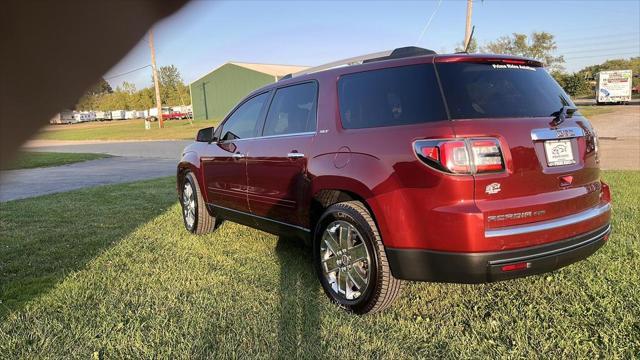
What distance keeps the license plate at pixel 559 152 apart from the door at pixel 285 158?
1.75 metres

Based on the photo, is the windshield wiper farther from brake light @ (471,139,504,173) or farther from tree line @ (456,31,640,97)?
tree line @ (456,31,640,97)

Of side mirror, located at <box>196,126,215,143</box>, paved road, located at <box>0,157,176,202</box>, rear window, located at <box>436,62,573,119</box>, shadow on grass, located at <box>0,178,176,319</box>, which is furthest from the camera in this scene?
paved road, located at <box>0,157,176,202</box>

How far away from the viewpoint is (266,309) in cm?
360

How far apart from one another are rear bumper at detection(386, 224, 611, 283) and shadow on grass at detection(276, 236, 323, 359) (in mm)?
688

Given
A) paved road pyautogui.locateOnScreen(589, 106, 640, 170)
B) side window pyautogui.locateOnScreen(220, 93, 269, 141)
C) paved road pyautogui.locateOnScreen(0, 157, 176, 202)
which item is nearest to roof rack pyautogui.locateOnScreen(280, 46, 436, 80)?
side window pyautogui.locateOnScreen(220, 93, 269, 141)

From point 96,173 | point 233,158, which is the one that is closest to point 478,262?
point 233,158

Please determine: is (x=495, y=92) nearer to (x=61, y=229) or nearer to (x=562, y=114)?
(x=562, y=114)

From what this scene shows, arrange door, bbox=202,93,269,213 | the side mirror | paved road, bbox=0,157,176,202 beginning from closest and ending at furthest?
door, bbox=202,93,269,213, the side mirror, paved road, bbox=0,157,176,202

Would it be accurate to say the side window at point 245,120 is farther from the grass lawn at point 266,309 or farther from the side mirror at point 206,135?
the grass lawn at point 266,309

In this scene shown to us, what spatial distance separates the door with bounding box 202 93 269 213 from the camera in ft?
16.7

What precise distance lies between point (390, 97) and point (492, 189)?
986 mm

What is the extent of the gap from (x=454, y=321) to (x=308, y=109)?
2071 mm

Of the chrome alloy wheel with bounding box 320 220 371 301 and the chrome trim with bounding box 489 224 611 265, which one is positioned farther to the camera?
the chrome alloy wheel with bounding box 320 220 371 301

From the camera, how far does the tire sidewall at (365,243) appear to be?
3412 millimetres
